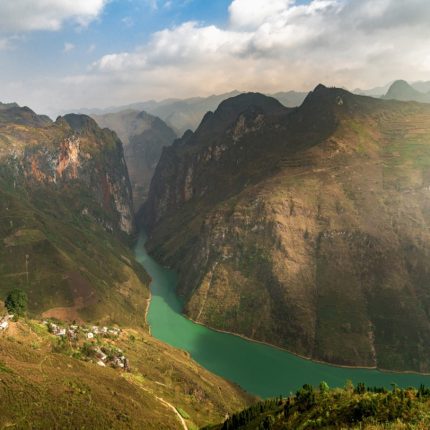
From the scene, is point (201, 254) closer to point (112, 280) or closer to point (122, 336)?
point (112, 280)

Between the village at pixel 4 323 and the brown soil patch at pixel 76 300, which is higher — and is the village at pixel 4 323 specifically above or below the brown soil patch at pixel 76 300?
above

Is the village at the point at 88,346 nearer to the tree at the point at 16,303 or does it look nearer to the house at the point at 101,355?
the house at the point at 101,355

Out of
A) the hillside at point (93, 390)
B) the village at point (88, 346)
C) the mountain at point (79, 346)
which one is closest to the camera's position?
the hillside at point (93, 390)

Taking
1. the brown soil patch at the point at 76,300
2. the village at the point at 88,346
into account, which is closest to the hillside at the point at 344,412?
the village at the point at 88,346

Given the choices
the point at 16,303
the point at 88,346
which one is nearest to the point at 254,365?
the point at 88,346

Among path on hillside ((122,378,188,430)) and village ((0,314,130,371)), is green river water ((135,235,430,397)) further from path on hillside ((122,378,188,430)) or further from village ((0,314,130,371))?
path on hillside ((122,378,188,430))

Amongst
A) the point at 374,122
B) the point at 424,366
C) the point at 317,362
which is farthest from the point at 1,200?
the point at 374,122
